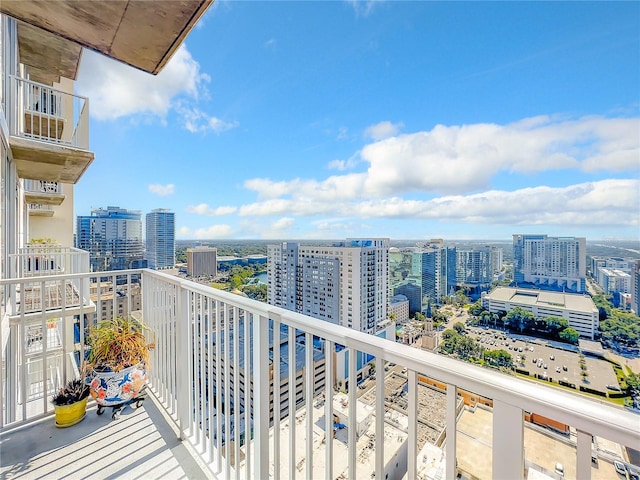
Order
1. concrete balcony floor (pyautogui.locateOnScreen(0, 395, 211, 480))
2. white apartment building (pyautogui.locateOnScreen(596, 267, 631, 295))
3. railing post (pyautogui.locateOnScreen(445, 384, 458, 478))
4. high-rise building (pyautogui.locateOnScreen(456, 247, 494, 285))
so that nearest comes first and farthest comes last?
railing post (pyautogui.locateOnScreen(445, 384, 458, 478))
concrete balcony floor (pyautogui.locateOnScreen(0, 395, 211, 480))
white apartment building (pyautogui.locateOnScreen(596, 267, 631, 295))
high-rise building (pyautogui.locateOnScreen(456, 247, 494, 285))

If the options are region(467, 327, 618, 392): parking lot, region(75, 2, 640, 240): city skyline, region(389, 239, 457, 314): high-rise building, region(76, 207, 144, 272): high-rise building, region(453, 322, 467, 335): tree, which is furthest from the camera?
region(76, 207, 144, 272): high-rise building

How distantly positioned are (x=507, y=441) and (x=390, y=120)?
1465 cm

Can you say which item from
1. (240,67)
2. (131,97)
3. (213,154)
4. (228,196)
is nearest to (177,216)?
(131,97)

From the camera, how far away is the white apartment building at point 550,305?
2605 millimetres

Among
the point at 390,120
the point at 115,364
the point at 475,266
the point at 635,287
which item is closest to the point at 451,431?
the point at 115,364

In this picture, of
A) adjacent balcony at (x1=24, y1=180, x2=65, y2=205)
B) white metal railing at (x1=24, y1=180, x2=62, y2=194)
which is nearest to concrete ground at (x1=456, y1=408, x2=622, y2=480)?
adjacent balcony at (x1=24, y1=180, x2=65, y2=205)

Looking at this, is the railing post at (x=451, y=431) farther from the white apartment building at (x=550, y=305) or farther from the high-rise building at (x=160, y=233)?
the high-rise building at (x=160, y=233)

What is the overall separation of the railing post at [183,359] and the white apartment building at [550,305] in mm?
2968

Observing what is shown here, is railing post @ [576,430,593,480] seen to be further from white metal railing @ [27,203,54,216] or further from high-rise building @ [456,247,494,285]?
white metal railing @ [27,203,54,216]

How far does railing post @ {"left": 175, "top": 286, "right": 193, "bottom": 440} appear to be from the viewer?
1819 millimetres

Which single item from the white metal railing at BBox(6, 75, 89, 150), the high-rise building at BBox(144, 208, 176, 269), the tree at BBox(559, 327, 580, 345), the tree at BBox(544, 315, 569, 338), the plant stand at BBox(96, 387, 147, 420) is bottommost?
the plant stand at BBox(96, 387, 147, 420)

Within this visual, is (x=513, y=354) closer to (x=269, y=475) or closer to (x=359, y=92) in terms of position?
(x=269, y=475)

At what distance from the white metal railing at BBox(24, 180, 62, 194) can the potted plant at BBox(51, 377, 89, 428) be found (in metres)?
5.99

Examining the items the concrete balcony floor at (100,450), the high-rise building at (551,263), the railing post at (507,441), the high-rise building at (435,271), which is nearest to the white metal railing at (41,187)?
the concrete balcony floor at (100,450)
